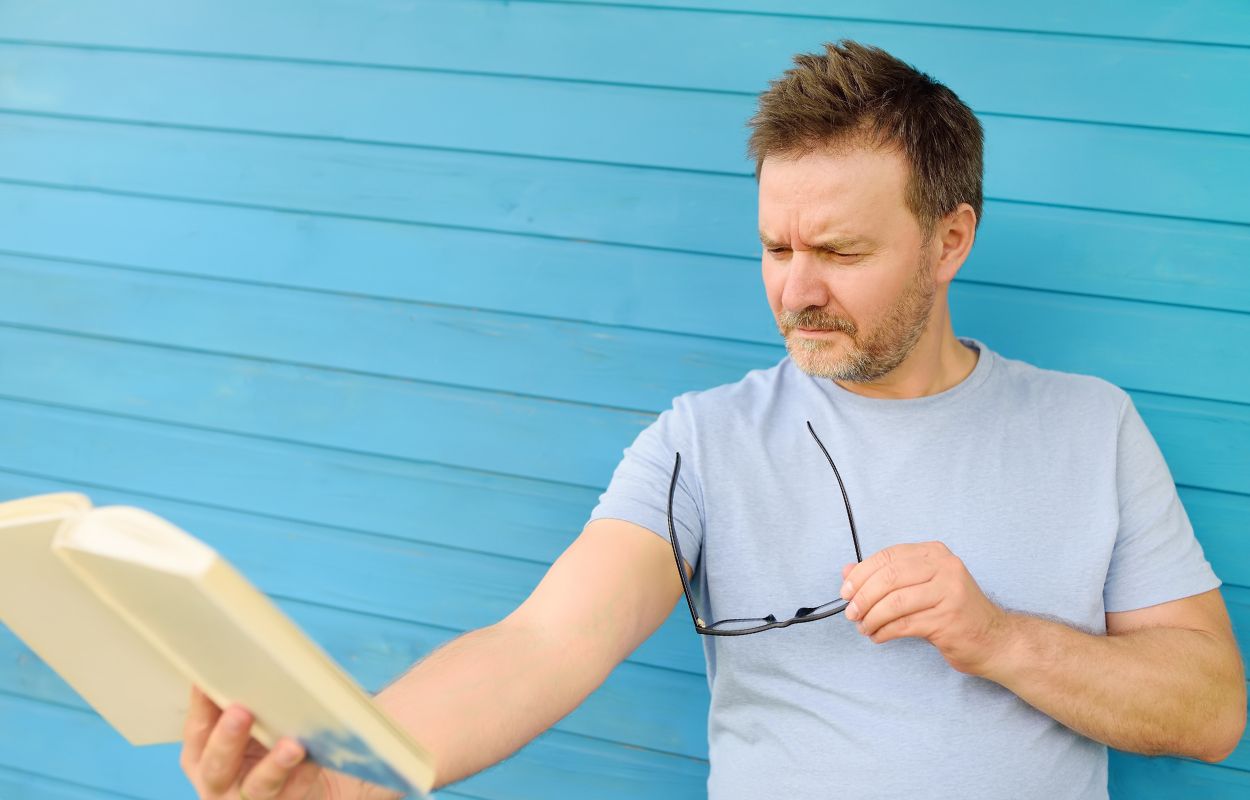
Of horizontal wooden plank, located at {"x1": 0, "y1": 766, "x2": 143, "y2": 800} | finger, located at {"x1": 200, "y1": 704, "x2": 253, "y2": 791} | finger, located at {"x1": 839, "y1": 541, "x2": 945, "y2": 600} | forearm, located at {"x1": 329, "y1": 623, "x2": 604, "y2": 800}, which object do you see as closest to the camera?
finger, located at {"x1": 200, "y1": 704, "x2": 253, "y2": 791}

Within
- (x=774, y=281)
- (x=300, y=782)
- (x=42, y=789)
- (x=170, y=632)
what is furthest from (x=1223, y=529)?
(x=42, y=789)

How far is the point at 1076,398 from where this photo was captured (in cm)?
150

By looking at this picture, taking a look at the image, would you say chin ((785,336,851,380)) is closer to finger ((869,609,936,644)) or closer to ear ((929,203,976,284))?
ear ((929,203,976,284))

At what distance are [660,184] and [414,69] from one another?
19.8 inches

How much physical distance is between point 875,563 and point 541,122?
3.27 feet

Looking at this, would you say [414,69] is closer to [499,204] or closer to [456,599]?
[499,204]

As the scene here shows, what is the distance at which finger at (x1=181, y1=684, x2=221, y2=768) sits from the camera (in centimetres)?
82

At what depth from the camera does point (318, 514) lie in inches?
76.1

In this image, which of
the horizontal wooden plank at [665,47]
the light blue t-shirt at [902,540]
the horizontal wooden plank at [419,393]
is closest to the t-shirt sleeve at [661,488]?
the light blue t-shirt at [902,540]

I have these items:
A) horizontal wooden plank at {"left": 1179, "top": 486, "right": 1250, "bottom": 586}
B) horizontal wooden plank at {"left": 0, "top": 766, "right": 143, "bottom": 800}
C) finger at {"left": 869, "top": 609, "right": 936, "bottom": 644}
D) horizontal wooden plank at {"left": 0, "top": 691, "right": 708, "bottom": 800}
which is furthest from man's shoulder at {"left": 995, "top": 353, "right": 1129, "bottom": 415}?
A: horizontal wooden plank at {"left": 0, "top": 766, "right": 143, "bottom": 800}

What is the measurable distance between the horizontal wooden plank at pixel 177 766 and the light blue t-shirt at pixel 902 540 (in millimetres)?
344

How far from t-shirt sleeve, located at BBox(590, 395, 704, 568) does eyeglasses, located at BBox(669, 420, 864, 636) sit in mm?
17

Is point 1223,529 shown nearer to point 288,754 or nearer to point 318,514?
point 288,754

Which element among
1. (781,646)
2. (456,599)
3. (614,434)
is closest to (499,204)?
(614,434)
